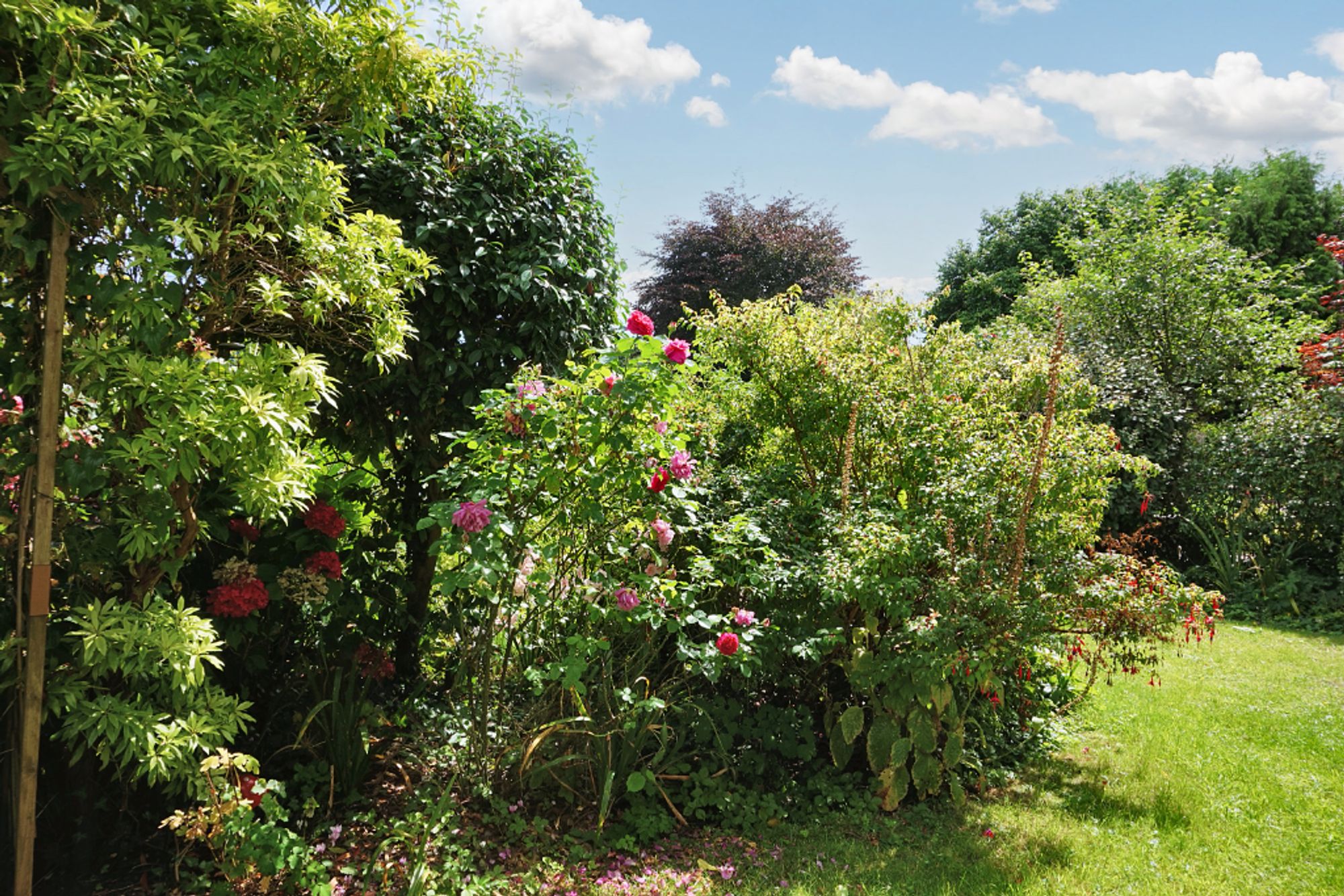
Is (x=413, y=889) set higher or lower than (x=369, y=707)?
lower

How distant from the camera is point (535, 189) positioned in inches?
151

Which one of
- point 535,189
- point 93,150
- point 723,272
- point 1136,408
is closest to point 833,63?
point 535,189

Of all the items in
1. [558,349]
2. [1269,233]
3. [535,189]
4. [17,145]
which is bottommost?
[558,349]

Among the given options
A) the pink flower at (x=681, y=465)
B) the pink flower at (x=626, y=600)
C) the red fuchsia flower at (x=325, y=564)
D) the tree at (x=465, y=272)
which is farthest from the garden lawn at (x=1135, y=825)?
the tree at (x=465, y=272)

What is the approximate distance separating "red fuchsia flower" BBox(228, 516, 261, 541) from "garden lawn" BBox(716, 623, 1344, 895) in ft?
6.80

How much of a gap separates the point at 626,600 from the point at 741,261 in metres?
15.3

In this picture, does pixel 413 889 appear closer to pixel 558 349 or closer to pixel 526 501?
pixel 526 501

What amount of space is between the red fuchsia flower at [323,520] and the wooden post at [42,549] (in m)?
0.98

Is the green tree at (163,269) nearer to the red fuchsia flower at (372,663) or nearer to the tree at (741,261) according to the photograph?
the red fuchsia flower at (372,663)

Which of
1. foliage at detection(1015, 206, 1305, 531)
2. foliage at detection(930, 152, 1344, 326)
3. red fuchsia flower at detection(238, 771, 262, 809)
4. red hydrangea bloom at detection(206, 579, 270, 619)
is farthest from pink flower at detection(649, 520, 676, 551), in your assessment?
foliage at detection(930, 152, 1344, 326)

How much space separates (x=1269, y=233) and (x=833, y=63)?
13.8 m

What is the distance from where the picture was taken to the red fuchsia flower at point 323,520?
122 inches

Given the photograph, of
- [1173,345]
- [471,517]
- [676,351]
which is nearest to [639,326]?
[676,351]

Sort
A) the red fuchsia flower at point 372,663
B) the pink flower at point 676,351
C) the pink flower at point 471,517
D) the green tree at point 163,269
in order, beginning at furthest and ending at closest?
the red fuchsia flower at point 372,663, the pink flower at point 676,351, the pink flower at point 471,517, the green tree at point 163,269
